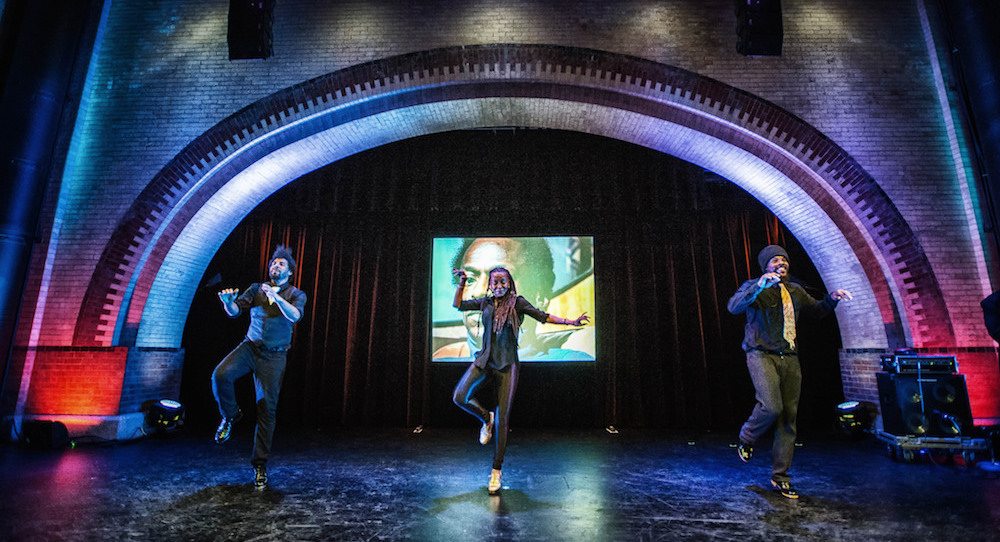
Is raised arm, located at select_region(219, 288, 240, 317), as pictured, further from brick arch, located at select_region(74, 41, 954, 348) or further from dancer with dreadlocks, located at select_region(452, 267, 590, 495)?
brick arch, located at select_region(74, 41, 954, 348)

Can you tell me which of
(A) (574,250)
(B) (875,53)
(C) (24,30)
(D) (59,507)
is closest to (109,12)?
(C) (24,30)

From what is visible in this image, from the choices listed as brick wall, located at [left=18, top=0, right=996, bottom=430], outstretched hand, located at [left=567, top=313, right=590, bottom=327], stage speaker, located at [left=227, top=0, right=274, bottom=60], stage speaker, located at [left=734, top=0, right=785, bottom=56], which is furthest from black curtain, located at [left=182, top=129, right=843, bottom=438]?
outstretched hand, located at [left=567, top=313, right=590, bottom=327]

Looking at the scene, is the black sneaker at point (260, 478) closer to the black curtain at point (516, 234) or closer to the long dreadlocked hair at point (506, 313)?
the long dreadlocked hair at point (506, 313)

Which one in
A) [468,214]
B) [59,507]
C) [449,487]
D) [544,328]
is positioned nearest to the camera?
[59,507]

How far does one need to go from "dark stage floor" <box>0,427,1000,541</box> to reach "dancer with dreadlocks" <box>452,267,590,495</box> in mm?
425

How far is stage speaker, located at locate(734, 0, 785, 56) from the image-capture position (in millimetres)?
5586

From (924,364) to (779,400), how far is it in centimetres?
250

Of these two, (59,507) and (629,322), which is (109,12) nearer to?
(59,507)

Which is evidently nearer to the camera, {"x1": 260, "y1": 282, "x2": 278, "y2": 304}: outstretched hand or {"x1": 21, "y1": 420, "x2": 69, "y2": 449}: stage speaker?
{"x1": 260, "y1": 282, "x2": 278, "y2": 304}: outstretched hand

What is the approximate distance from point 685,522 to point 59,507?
3.90 metres

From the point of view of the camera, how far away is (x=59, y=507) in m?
3.09

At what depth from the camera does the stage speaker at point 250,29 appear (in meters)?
5.78

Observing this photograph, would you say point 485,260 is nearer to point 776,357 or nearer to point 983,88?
point 776,357

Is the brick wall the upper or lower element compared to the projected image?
upper
